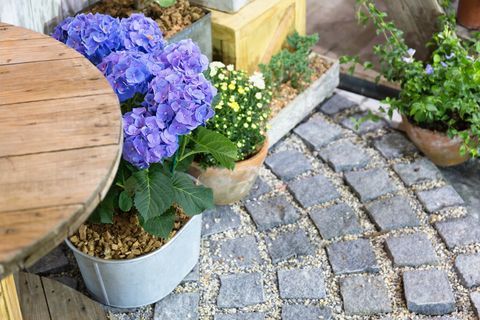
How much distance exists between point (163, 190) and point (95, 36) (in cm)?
63

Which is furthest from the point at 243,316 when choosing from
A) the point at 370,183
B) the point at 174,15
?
the point at 174,15

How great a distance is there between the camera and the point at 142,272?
8.89 feet

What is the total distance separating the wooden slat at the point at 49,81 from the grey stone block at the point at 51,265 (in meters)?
1.32

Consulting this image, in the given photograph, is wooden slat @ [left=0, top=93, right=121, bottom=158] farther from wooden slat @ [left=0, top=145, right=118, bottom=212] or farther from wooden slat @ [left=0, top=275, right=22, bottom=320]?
wooden slat @ [left=0, top=275, right=22, bottom=320]

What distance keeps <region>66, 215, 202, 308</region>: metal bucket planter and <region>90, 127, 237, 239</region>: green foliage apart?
0.17 meters

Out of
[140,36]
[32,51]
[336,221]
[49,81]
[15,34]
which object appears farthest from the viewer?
[336,221]

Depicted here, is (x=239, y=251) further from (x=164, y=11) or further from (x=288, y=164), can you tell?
(x=164, y=11)

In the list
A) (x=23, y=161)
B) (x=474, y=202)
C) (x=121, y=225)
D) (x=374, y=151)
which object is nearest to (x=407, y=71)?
(x=374, y=151)

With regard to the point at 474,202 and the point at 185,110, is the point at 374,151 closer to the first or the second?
the point at 474,202

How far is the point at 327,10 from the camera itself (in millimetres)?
5031

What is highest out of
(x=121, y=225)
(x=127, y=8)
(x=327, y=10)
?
(x=127, y=8)

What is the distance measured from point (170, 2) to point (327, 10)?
7.15 ft

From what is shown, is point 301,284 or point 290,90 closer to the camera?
point 301,284

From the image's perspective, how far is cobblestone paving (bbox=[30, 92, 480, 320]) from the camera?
112 inches
